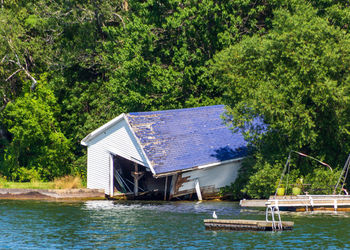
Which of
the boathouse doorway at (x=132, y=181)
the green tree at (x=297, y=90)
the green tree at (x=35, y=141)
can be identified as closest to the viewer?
the green tree at (x=297, y=90)

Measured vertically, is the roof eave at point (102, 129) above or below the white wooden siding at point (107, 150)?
above

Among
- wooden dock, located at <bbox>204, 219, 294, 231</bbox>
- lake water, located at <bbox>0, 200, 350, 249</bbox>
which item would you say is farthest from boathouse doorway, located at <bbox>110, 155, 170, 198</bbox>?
wooden dock, located at <bbox>204, 219, 294, 231</bbox>

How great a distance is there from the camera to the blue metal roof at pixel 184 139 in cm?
4106

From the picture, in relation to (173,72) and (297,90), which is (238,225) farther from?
(173,72)

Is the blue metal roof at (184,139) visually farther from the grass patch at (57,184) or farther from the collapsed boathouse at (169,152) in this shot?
the grass patch at (57,184)

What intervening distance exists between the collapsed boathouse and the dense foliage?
1.88 m

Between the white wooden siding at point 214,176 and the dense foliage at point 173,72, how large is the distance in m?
0.99

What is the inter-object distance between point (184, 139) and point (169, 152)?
6.52ft

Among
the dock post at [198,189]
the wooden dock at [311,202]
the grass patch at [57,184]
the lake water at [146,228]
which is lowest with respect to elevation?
the lake water at [146,228]

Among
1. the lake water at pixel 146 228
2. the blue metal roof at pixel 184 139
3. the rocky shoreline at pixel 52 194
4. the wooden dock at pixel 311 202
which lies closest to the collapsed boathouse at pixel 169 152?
the blue metal roof at pixel 184 139

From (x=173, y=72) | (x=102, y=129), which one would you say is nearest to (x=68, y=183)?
(x=102, y=129)

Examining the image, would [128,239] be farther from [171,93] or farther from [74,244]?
[171,93]

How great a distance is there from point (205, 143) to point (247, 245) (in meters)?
16.8

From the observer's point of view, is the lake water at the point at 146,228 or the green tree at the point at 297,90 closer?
the lake water at the point at 146,228
